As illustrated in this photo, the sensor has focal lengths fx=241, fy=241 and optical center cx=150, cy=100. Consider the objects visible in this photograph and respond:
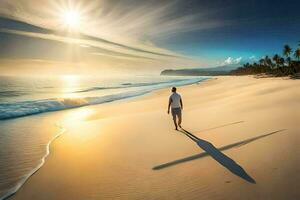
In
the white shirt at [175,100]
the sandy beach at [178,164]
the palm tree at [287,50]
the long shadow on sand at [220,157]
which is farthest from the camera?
the palm tree at [287,50]

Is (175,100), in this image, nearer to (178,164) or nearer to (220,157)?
(220,157)

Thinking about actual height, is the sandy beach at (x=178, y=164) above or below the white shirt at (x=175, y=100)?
below

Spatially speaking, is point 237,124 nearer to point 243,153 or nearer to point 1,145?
point 243,153

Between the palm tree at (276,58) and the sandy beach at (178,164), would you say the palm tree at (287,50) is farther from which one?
Result: the sandy beach at (178,164)

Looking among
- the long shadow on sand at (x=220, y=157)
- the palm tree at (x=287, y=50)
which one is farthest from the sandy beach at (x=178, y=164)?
the palm tree at (x=287, y=50)

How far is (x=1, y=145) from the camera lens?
905 cm

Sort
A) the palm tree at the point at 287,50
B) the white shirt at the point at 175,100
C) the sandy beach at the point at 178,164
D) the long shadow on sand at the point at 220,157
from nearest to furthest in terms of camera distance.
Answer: the sandy beach at the point at 178,164 → the long shadow on sand at the point at 220,157 → the white shirt at the point at 175,100 → the palm tree at the point at 287,50

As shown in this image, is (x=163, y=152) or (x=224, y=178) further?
(x=163, y=152)

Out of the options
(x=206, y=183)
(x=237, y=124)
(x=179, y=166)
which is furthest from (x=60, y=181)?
(x=237, y=124)

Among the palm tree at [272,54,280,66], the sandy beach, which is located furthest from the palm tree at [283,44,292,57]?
the sandy beach

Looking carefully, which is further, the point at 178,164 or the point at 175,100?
the point at 175,100

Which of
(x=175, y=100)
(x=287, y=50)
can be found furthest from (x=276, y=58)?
(x=175, y=100)

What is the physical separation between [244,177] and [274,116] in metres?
6.38

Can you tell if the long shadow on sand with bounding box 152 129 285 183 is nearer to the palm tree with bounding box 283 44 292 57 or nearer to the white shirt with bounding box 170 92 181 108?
the white shirt with bounding box 170 92 181 108
